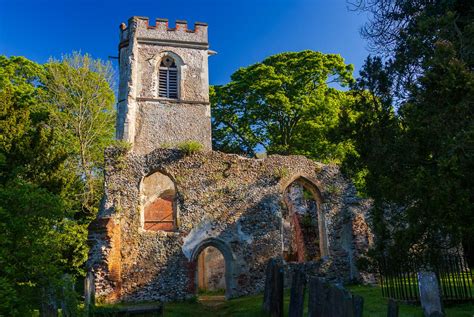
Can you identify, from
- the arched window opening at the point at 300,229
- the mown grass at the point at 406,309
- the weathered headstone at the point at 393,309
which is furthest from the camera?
the arched window opening at the point at 300,229

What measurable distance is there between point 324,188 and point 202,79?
10.3 m

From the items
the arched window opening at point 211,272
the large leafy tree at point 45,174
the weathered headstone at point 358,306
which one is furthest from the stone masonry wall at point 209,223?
the weathered headstone at point 358,306

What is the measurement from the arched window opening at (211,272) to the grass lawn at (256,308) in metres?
6.56

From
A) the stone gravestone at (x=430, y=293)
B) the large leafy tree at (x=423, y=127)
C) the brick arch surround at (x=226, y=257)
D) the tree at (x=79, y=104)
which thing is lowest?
the stone gravestone at (x=430, y=293)

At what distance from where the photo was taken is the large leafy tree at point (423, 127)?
6414mm

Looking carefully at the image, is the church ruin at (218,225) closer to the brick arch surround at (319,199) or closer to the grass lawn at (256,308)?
the brick arch surround at (319,199)

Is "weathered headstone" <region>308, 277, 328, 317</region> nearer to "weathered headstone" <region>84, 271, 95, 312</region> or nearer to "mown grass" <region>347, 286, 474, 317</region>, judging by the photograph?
"mown grass" <region>347, 286, 474, 317</region>

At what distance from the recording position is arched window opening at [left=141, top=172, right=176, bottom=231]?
19.6 m

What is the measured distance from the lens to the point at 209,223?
48.2ft

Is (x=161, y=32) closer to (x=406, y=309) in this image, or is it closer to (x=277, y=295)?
(x=277, y=295)

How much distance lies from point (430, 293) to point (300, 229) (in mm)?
9601

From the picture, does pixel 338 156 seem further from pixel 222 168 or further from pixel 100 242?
pixel 100 242

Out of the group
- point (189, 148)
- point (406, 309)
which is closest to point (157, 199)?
point (189, 148)

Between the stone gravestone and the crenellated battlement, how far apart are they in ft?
60.7
